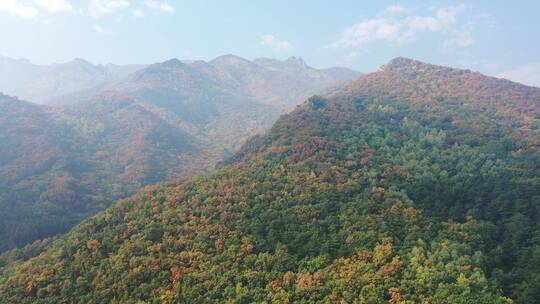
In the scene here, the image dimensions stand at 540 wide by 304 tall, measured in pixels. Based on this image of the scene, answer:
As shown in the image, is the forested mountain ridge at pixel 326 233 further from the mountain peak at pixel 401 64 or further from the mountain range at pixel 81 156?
the mountain peak at pixel 401 64

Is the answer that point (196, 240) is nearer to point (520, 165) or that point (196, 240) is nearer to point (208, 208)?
point (208, 208)

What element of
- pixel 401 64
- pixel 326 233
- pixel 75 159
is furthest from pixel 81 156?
pixel 401 64

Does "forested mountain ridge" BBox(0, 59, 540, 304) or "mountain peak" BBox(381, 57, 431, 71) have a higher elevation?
"mountain peak" BBox(381, 57, 431, 71)

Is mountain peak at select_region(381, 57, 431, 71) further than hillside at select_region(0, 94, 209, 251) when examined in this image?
Yes

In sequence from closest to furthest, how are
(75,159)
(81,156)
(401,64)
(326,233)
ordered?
(326,233), (75,159), (81,156), (401,64)

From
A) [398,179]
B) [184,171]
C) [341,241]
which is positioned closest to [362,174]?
[398,179]

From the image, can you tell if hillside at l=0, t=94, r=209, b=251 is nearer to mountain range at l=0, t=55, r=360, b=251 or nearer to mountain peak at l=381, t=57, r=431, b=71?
mountain range at l=0, t=55, r=360, b=251

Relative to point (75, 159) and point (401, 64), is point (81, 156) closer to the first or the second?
point (75, 159)

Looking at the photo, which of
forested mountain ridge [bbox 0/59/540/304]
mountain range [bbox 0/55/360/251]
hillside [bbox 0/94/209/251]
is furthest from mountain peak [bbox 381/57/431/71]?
forested mountain ridge [bbox 0/59/540/304]

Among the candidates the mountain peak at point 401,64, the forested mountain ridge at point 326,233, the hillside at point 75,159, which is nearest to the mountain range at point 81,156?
the hillside at point 75,159
